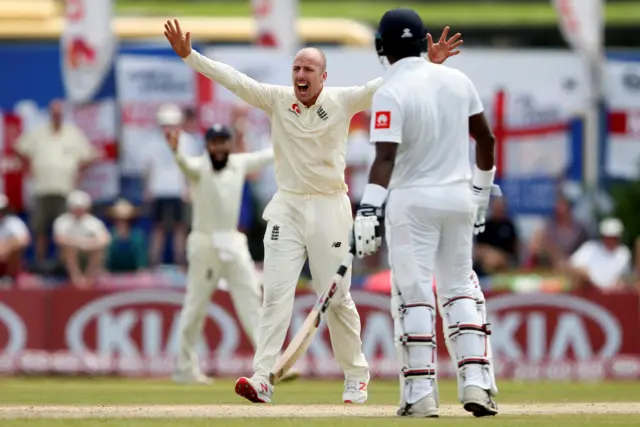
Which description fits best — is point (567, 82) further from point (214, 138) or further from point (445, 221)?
point (445, 221)

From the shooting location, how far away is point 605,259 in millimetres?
19312

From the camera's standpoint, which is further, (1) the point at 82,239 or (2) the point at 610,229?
(1) the point at 82,239

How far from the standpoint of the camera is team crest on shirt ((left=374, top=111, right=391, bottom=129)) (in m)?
9.27

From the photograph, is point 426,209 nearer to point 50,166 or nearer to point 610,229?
point 610,229

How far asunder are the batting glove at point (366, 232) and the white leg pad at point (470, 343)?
0.66 m

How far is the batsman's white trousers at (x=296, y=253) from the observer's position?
1107 centimetres

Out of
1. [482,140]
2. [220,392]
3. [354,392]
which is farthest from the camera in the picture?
[220,392]

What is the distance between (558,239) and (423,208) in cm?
1191

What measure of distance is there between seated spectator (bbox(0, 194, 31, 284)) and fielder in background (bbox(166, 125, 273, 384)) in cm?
418

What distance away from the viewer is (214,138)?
616 inches

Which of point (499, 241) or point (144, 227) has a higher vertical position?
point (144, 227)

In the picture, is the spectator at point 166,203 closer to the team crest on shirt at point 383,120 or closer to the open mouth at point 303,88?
the open mouth at point 303,88

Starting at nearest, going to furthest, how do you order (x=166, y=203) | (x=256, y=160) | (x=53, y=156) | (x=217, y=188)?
1. (x=256, y=160)
2. (x=217, y=188)
3. (x=53, y=156)
4. (x=166, y=203)

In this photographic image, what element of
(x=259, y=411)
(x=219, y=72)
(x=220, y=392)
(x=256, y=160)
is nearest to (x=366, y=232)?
(x=259, y=411)
